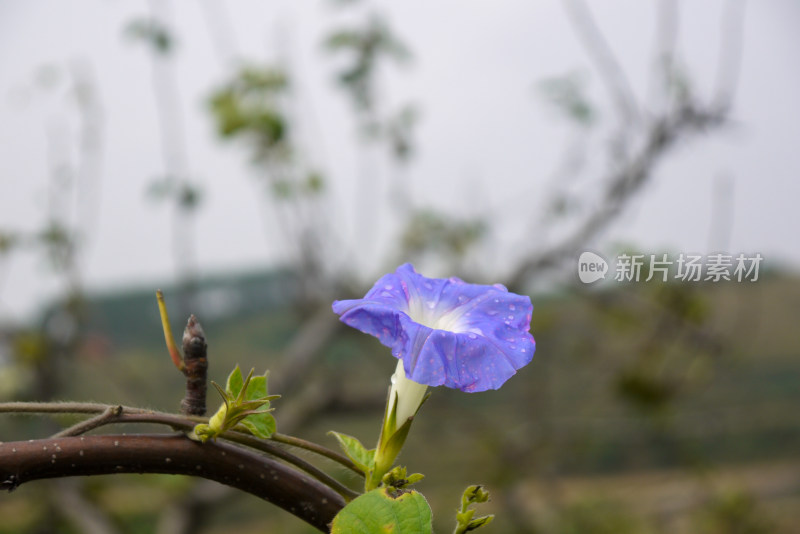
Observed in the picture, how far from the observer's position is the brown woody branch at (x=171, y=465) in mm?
341

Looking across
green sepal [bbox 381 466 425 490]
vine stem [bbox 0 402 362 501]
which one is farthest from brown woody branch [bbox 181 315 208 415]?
green sepal [bbox 381 466 425 490]

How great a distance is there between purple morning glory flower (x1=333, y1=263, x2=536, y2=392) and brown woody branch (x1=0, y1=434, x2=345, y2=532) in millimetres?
92

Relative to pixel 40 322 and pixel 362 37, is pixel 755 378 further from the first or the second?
pixel 40 322

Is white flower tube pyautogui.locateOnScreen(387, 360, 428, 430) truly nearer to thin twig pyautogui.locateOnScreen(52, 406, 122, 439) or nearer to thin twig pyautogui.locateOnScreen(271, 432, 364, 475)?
thin twig pyautogui.locateOnScreen(271, 432, 364, 475)

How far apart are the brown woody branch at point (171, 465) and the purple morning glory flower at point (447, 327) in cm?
9

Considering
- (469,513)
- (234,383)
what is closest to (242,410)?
(234,383)

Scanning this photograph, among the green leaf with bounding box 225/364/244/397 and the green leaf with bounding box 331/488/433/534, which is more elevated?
the green leaf with bounding box 225/364/244/397

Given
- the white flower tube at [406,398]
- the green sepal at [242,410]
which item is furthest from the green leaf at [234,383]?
Result: the white flower tube at [406,398]

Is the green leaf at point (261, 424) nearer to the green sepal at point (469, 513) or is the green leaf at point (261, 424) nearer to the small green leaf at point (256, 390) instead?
the small green leaf at point (256, 390)

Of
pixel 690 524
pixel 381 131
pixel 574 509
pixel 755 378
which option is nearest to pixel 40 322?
pixel 381 131

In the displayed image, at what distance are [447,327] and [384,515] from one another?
147mm

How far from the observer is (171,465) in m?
0.37

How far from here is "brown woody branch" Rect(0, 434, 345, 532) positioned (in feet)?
1.12

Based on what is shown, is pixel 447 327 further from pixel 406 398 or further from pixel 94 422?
pixel 94 422
